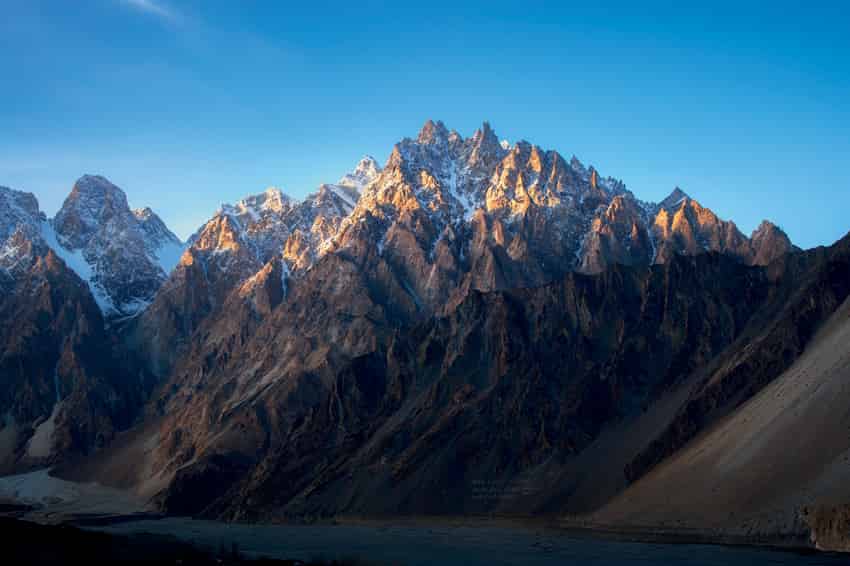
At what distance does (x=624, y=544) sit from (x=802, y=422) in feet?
102

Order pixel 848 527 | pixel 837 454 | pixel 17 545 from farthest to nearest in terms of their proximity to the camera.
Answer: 1. pixel 837 454
2. pixel 17 545
3. pixel 848 527

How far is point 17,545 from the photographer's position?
124062mm

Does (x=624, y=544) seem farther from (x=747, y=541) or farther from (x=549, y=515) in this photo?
(x=549, y=515)

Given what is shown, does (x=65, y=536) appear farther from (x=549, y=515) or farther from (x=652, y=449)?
(x=652, y=449)

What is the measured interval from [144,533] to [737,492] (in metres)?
111

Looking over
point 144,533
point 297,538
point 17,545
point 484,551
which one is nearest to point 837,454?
point 484,551

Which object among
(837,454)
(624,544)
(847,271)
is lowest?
(624,544)

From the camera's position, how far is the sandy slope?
131 metres

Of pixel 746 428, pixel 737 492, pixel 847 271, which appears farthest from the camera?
pixel 847 271

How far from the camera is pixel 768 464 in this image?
465 ft

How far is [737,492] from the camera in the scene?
14200cm

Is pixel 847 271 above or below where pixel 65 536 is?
above

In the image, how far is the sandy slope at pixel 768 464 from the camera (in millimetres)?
131250

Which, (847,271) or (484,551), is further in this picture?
(847,271)
